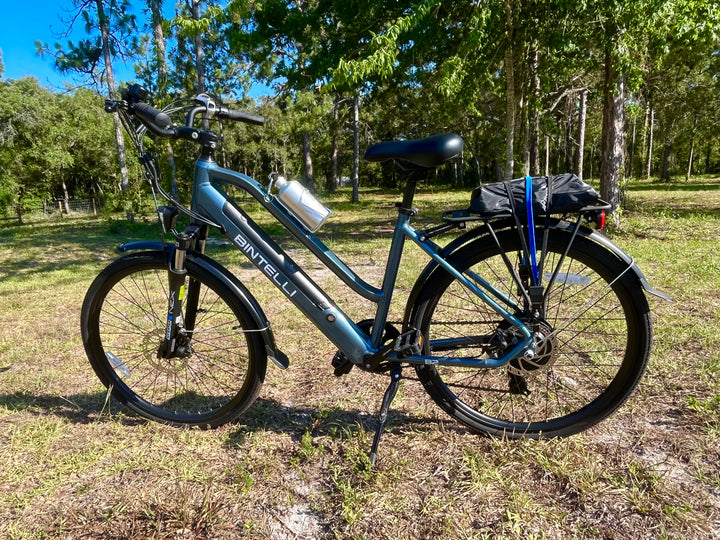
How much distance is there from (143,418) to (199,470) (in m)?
0.58

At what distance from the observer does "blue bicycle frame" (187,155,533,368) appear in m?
1.85

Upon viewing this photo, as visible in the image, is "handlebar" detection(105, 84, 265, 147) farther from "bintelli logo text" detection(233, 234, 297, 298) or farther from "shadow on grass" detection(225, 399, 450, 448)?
"shadow on grass" detection(225, 399, 450, 448)

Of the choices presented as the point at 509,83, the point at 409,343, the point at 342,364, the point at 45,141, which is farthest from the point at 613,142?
the point at 45,141

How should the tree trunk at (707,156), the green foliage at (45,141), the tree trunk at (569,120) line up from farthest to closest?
the tree trunk at (707,156) → the green foliage at (45,141) → the tree trunk at (569,120)

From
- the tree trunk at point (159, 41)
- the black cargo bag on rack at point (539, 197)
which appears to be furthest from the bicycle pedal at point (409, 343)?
the tree trunk at point (159, 41)

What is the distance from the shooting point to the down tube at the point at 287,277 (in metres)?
1.90

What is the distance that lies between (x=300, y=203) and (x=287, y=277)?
335mm

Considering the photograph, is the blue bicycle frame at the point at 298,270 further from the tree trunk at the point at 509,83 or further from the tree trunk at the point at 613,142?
the tree trunk at the point at 613,142

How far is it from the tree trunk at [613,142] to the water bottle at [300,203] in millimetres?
6611

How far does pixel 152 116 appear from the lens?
5.82 ft

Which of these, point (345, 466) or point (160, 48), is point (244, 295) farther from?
point (160, 48)

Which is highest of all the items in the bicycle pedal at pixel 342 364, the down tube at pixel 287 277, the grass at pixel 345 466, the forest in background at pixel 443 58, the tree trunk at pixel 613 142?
the forest in background at pixel 443 58

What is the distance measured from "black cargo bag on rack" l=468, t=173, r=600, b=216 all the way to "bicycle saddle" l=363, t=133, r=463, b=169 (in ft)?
0.63

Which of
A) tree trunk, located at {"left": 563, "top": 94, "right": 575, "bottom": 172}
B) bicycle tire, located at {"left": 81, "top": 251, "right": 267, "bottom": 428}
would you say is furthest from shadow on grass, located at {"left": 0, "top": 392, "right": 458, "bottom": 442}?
tree trunk, located at {"left": 563, "top": 94, "right": 575, "bottom": 172}
